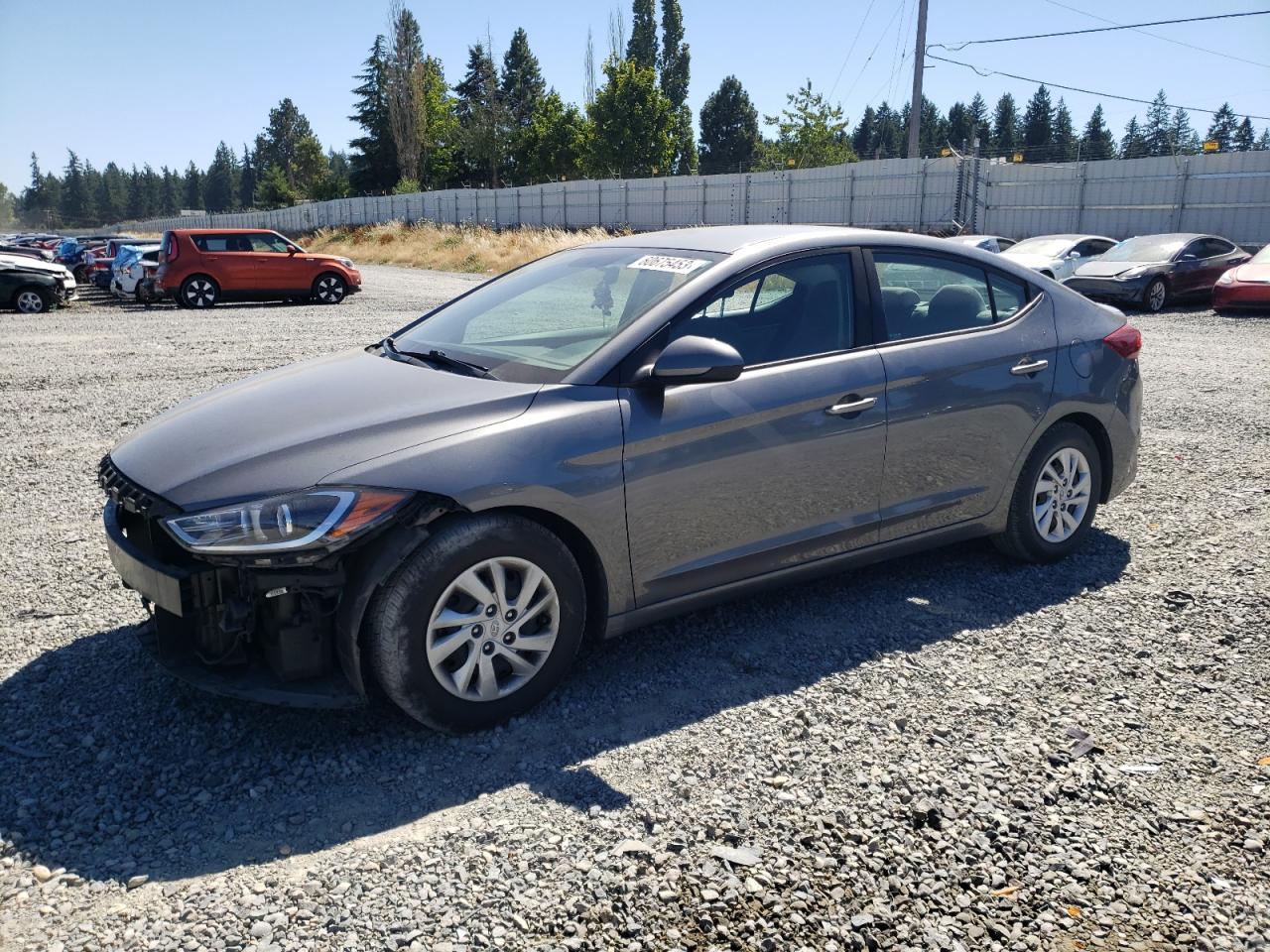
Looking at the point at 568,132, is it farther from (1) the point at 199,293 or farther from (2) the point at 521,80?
(1) the point at 199,293

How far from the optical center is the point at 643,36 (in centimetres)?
8269

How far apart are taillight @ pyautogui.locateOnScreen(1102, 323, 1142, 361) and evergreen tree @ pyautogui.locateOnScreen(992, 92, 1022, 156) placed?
14366 centimetres

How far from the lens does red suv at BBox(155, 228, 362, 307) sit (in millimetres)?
20359

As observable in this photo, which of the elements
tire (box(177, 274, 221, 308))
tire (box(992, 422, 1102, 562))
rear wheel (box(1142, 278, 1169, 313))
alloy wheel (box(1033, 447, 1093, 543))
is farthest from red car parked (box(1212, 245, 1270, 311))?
tire (box(177, 274, 221, 308))

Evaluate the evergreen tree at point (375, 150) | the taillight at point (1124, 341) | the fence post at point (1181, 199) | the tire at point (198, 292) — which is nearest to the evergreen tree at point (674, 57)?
the evergreen tree at point (375, 150)

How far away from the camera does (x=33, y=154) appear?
606 feet

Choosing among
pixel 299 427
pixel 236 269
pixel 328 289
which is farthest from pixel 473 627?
pixel 328 289

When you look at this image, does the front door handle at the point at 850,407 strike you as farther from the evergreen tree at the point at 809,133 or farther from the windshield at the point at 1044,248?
the evergreen tree at the point at 809,133

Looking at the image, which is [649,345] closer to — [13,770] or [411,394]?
[411,394]

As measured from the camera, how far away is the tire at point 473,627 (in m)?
3.15

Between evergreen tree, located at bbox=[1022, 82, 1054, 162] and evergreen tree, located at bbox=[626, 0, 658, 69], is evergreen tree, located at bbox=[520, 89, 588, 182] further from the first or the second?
A: evergreen tree, located at bbox=[1022, 82, 1054, 162]

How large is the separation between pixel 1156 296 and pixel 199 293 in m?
18.4

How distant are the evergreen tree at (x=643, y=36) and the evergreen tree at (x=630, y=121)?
22.2 metres

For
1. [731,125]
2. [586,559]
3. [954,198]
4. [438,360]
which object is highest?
[731,125]
